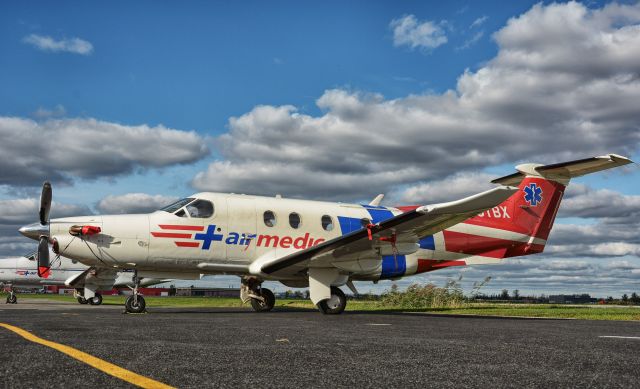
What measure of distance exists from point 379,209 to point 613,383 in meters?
14.6

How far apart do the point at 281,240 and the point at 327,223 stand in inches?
62.7

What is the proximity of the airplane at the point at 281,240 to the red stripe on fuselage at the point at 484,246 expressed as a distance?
32mm

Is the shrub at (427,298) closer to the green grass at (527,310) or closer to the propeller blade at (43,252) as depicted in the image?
the green grass at (527,310)

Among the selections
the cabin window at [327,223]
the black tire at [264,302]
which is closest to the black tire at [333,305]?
the cabin window at [327,223]

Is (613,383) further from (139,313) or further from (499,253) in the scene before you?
(499,253)

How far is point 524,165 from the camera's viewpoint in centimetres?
1884

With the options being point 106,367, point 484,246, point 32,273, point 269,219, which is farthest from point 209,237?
point 32,273

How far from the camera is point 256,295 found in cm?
1756

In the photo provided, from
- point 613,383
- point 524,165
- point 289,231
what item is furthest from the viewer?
point 524,165

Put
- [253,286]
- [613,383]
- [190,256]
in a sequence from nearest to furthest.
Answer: [613,383] < [190,256] < [253,286]

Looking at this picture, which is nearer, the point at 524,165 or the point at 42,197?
the point at 42,197

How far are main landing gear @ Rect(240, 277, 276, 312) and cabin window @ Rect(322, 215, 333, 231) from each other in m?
2.65

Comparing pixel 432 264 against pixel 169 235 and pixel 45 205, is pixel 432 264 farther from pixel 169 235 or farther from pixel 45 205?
pixel 45 205

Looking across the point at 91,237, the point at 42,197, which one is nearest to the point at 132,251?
the point at 91,237
